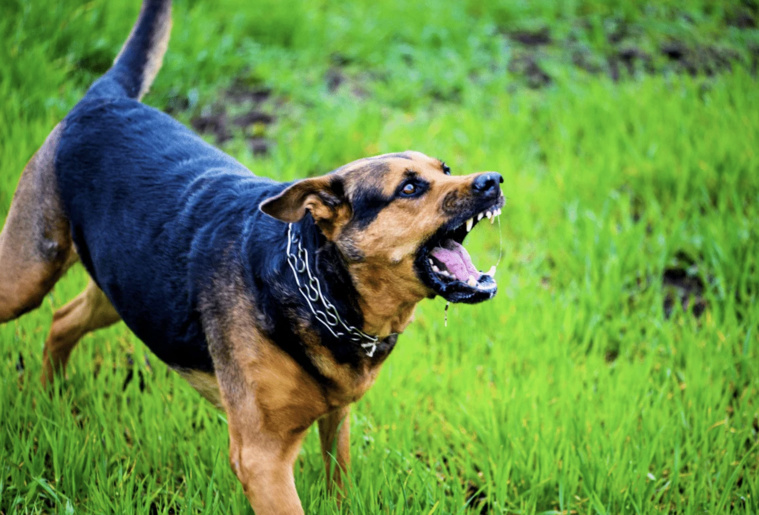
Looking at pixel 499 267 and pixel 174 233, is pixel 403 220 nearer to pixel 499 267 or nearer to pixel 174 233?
pixel 174 233

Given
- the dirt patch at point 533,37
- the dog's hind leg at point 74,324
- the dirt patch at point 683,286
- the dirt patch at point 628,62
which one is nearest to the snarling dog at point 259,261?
the dog's hind leg at point 74,324

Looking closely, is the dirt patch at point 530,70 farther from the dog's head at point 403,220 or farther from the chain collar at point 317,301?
the chain collar at point 317,301

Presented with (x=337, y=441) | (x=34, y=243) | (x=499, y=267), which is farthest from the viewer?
(x=499, y=267)

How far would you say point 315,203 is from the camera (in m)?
2.83

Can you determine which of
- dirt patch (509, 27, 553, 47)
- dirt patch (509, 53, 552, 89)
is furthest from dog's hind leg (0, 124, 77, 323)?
dirt patch (509, 27, 553, 47)

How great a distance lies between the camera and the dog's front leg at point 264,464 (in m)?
2.77

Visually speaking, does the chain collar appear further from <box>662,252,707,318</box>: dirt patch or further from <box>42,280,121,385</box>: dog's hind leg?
<box>662,252,707,318</box>: dirt patch

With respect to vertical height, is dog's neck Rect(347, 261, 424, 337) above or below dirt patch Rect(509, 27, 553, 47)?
above

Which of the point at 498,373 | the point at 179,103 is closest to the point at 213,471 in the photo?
the point at 498,373

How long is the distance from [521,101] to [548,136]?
1.82 feet

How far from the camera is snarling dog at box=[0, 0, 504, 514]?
9.26 feet

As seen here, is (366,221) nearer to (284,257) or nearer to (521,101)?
(284,257)

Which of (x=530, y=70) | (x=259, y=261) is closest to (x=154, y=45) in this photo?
(x=259, y=261)

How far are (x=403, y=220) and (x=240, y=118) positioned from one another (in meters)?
4.52
